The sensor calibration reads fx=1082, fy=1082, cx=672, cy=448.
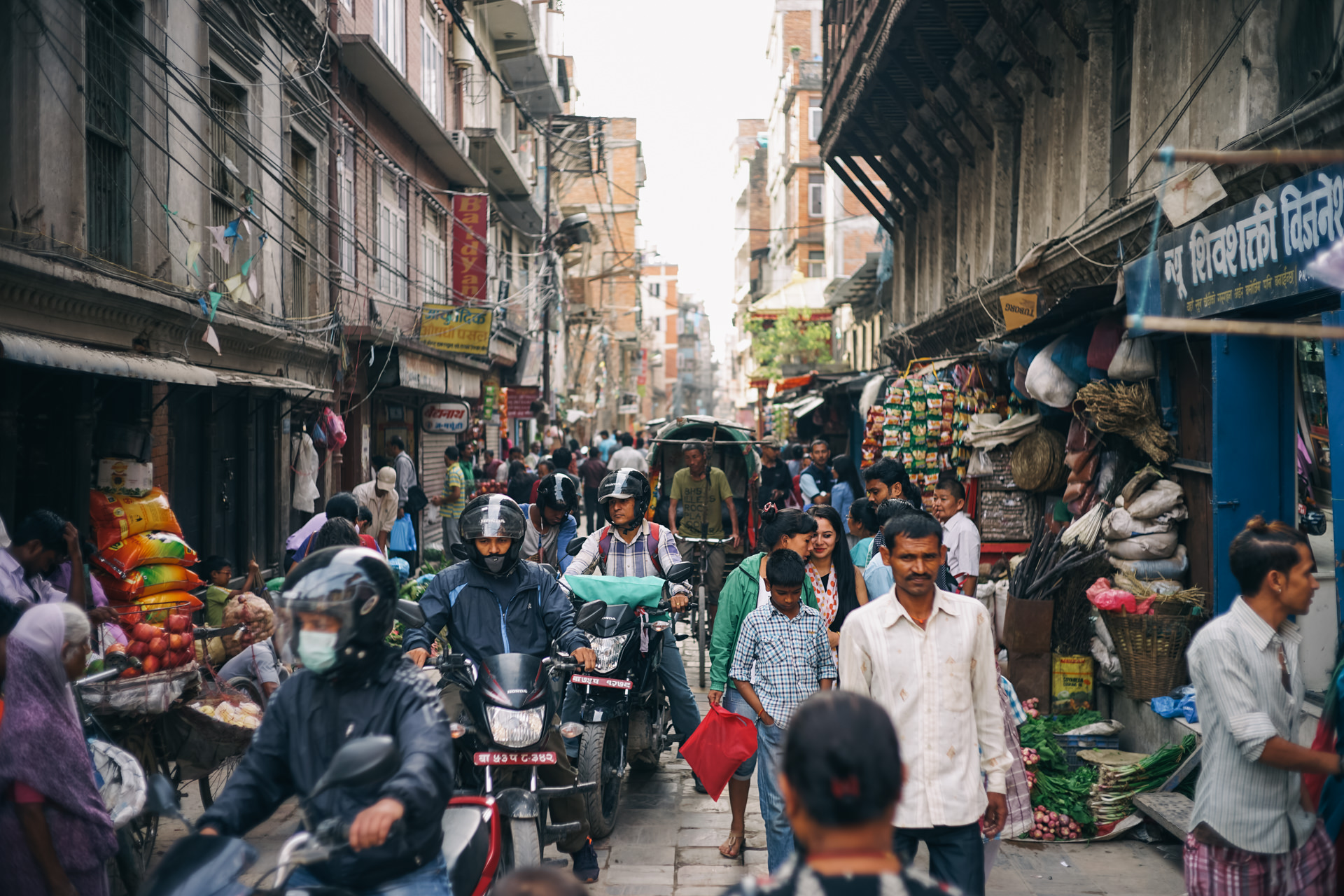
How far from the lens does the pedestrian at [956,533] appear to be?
278 inches

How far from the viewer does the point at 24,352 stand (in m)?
6.39

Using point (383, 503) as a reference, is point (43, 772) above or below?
below

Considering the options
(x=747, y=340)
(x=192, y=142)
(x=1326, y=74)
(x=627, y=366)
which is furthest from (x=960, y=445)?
(x=627, y=366)

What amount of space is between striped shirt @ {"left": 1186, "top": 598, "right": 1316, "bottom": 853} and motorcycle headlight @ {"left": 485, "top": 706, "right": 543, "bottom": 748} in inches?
98.0

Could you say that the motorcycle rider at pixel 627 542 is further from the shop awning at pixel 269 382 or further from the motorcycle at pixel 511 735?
the shop awning at pixel 269 382

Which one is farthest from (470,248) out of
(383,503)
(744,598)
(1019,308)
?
(744,598)

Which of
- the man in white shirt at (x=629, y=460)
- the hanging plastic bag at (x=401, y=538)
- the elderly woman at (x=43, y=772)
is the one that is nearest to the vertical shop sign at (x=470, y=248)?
the man in white shirt at (x=629, y=460)

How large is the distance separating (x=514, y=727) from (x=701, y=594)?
19.5 feet

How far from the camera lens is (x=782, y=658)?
502cm

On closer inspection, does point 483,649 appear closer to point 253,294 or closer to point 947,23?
point 253,294

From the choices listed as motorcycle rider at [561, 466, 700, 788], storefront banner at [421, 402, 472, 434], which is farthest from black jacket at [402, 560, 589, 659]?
storefront banner at [421, 402, 472, 434]

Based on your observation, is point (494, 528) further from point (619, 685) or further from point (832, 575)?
point (832, 575)

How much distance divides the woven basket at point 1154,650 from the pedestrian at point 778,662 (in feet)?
8.57

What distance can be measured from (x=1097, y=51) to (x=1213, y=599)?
19.3 ft
